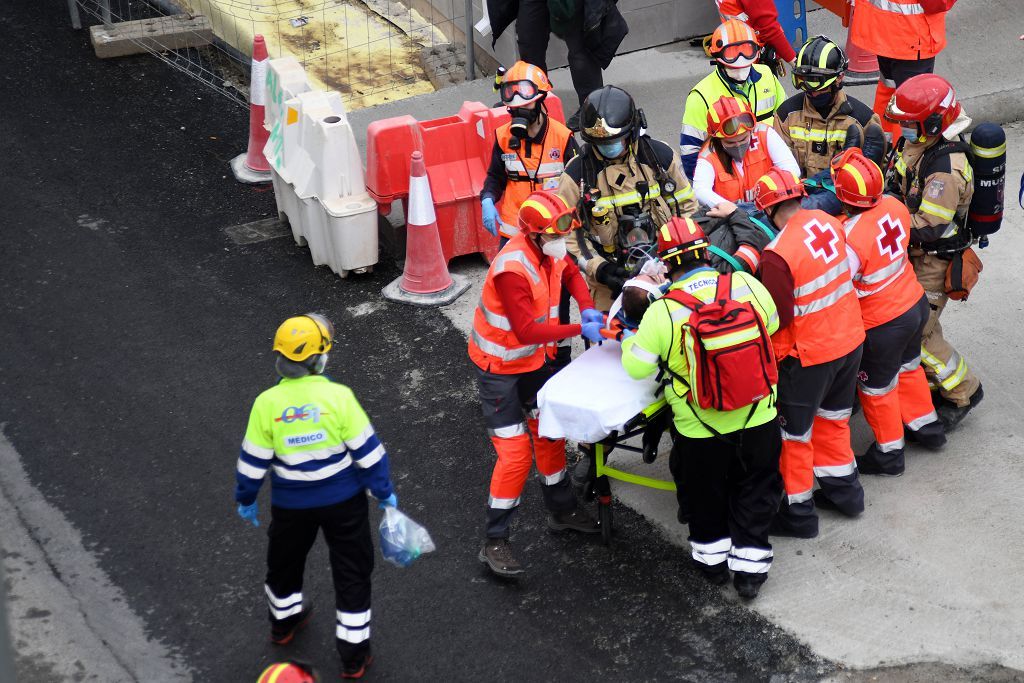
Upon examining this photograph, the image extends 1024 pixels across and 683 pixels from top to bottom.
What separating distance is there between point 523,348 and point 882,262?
1724 millimetres

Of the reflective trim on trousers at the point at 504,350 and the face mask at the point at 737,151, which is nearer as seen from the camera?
the reflective trim on trousers at the point at 504,350

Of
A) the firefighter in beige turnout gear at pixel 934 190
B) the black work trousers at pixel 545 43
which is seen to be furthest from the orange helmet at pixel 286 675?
the black work trousers at pixel 545 43

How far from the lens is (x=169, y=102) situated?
34.3ft

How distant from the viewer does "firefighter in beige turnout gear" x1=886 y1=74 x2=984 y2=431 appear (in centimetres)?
598

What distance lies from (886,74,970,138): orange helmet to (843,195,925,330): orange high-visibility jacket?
0.53m

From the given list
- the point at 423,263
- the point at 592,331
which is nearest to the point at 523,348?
the point at 592,331

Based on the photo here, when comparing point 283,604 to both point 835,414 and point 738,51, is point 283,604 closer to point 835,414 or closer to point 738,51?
point 835,414

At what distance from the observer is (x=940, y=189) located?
600 cm

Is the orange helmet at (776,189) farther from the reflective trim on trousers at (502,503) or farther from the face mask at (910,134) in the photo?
the reflective trim on trousers at (502,503)

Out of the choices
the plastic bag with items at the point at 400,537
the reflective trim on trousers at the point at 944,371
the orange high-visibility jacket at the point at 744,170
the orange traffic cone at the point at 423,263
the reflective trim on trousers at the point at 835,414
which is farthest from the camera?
the orange traffic cone at the point at 423,263

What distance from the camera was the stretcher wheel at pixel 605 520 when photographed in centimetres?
583

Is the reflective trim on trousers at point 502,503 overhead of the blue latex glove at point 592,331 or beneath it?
beneath

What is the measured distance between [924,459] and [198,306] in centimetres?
451

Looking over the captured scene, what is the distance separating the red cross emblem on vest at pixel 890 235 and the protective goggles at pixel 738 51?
1.66m
